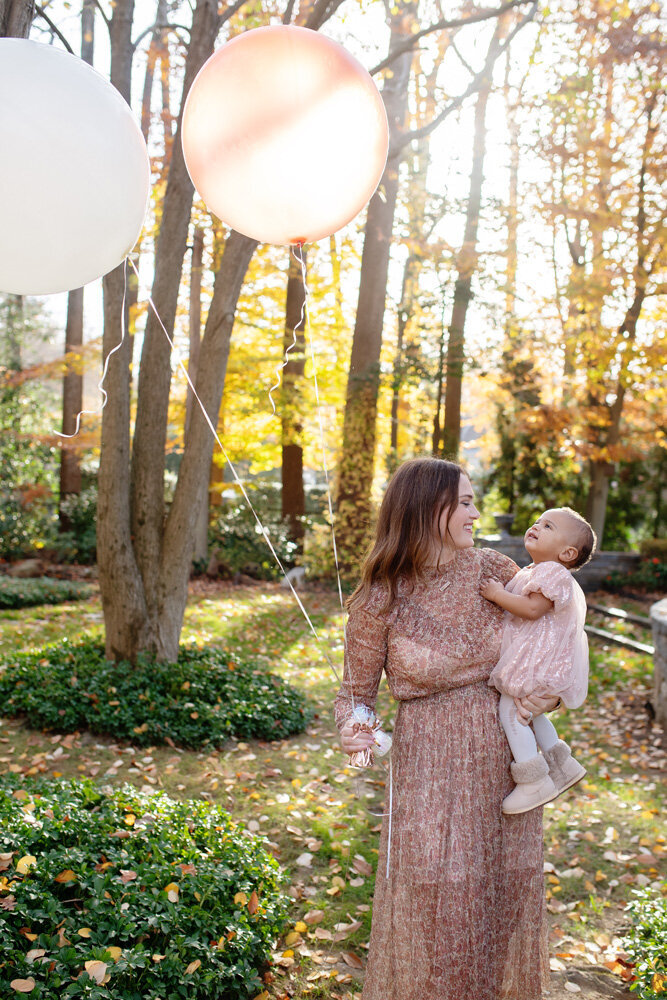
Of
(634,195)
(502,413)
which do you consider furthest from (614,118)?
(502,413)

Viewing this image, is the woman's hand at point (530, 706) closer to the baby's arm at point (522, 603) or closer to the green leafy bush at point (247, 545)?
the baby's arm at point (522, 603)

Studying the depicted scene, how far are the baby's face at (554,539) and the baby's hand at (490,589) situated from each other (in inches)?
7.2

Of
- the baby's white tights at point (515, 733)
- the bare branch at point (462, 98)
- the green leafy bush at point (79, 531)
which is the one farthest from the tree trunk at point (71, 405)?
the baby's white tights at point (515, 733)

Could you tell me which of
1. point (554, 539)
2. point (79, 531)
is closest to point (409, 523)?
point (554, 539)

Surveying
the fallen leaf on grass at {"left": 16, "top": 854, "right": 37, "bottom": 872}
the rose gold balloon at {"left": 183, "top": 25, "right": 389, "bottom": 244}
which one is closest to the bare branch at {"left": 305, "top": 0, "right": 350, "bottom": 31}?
the rose gold balloon at {"left": 183, "top": 25, "right": 389, "bottom": 244}

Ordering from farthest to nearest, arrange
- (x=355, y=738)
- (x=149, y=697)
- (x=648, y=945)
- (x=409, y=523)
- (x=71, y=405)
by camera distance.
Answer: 1. (x=71, y=405)
2. (x=149, y=697)
3. (x=648, y=945)
4. (x=409, y=523)
5. (x=355, y=738)

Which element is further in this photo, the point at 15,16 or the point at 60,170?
the point at 15,16

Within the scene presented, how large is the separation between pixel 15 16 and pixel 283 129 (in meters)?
1.58

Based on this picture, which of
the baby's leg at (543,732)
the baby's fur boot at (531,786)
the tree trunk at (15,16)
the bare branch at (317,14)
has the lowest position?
the baby's fur boot at (531,786)

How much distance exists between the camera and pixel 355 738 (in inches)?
86.0

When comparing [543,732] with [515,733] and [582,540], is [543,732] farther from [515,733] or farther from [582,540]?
[582,540]

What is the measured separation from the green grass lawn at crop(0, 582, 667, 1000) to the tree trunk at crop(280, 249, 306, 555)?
730 cm

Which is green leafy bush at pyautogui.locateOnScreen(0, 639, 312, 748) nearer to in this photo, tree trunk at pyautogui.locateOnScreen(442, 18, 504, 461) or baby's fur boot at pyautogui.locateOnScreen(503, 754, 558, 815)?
baby's fur boot at pyautogui.locateOnScreen(503, 754, 558, 815)

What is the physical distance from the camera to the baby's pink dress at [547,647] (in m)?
2.26
